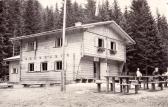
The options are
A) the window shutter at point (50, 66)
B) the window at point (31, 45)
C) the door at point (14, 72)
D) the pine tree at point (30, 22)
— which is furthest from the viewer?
the pine tree at point (30, 22)

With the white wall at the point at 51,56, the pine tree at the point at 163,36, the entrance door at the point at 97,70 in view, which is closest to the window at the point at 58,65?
the white wall at the point at 51,56

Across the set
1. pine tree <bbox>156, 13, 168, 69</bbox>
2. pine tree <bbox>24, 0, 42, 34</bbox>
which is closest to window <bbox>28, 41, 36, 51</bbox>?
pine tree <bbox>156, 13, 168, 69</bbox>

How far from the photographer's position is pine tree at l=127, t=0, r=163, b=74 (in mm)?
39562

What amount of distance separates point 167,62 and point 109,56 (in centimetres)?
1811

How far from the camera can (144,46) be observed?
131 feet

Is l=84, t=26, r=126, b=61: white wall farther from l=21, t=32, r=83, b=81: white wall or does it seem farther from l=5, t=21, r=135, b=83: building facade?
l=21, t=32, r=83, b=81: white wall

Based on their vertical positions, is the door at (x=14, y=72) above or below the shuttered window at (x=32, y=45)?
below

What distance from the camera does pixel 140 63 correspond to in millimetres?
39781

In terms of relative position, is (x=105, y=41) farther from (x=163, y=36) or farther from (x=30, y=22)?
(x=163, y=36)

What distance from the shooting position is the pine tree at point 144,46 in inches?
1558

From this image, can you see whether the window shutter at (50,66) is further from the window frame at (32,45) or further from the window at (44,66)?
the window frame at (32,45)

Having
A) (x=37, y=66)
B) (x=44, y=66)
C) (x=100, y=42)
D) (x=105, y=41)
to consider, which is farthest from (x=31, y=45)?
(x=105, y=41)

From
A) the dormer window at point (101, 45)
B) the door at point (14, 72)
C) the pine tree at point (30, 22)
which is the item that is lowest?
the door at point (14, 72)

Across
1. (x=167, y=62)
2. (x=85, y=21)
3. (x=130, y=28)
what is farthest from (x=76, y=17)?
(x=167, y=62)
